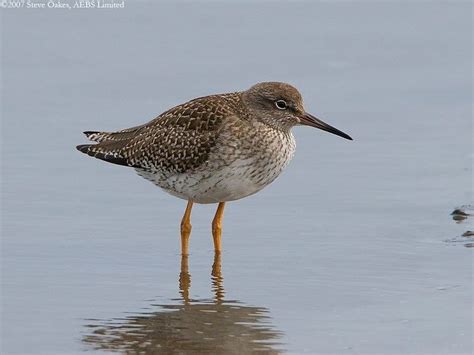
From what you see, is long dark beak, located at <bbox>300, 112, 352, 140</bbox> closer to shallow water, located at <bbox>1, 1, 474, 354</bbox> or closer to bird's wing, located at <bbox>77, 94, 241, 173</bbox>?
bird's wing, located at <bbox>77, 94, 241, 173</bbox>

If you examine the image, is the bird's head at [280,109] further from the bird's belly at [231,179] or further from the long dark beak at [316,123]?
the bird's belly at [231,179]

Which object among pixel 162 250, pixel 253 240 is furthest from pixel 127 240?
pixel 253 240

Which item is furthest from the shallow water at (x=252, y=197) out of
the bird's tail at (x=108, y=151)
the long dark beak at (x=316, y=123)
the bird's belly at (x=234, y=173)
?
the long dark beak at (x=316, y=123)

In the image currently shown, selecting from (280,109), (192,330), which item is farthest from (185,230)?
(192,330)

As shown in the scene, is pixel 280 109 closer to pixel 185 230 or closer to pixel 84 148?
pixel 185 230

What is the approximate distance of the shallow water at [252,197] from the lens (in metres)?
11.1

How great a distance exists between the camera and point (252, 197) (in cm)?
1510

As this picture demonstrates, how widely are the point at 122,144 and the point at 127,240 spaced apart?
1.54m

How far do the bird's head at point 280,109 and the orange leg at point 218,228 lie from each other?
104 cm

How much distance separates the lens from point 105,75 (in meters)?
19.4

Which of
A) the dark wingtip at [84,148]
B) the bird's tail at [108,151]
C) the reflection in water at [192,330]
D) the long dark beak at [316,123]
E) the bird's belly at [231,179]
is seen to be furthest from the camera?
the dark wingtip at [84,148]

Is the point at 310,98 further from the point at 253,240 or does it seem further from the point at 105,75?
the point at 253,240

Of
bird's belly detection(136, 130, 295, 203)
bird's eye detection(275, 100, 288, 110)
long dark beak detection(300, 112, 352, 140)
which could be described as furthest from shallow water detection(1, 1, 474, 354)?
bird's eye detection(275, 100, 288, 110)

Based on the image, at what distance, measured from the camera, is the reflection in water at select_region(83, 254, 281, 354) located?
10.4 metres
